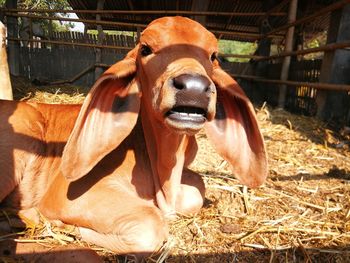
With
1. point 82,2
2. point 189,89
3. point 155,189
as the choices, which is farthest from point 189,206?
point 82,2

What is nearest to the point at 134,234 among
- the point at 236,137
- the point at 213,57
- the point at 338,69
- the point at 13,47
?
the point at 236,137

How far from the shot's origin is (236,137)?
7.79ft

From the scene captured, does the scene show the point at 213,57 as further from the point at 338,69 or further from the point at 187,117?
the point at 338,69

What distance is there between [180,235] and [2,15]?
8.00 metres

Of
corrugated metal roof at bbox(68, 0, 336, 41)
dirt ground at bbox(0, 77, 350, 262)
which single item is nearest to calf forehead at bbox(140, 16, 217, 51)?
dirt ground at bbox(0, 77, 350, 262)

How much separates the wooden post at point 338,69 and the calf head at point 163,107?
3521 mm

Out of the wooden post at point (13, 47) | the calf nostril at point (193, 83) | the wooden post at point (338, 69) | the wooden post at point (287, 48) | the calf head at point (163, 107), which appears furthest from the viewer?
the wooden post at point (13, 47)

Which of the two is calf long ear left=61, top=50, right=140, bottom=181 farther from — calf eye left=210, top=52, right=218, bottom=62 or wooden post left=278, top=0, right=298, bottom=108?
wooden post left=278, top=0, right=298, bottom=108

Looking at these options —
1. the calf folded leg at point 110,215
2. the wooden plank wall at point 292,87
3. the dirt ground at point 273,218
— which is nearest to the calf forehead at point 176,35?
the calf folded leg at point 110,215

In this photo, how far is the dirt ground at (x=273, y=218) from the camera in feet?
6.82

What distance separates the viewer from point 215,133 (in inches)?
93.4

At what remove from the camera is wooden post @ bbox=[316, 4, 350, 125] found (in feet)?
17.2

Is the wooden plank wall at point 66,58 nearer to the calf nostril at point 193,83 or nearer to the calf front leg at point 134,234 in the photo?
the calf front leg at point 134,234

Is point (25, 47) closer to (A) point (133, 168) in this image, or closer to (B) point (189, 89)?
(A) point (133, 168)
